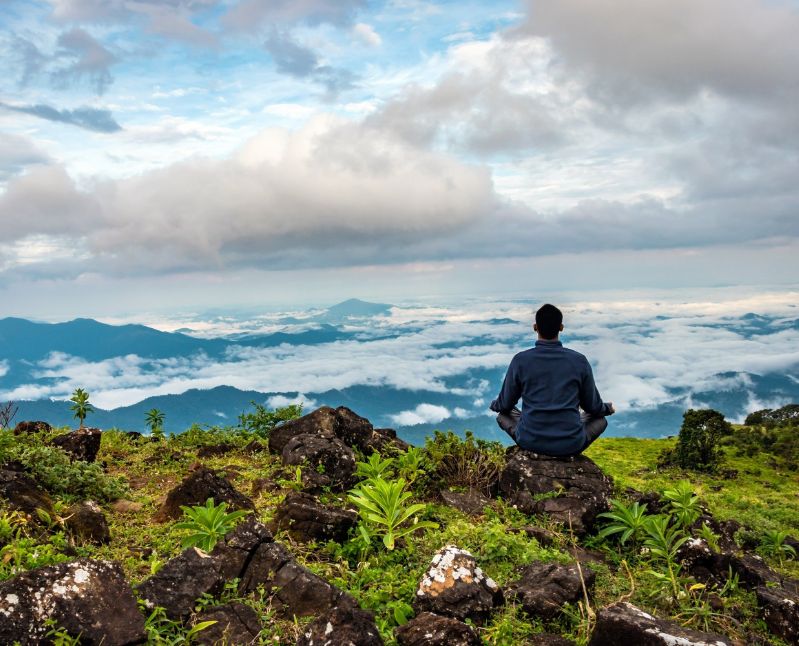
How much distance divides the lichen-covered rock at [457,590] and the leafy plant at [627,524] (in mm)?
3547

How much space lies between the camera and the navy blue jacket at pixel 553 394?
37.7ft

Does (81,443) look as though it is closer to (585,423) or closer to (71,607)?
(71,607)

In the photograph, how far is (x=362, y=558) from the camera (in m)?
8.24

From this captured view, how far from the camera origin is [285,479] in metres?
11.7

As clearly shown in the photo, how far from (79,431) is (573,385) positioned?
1097cm

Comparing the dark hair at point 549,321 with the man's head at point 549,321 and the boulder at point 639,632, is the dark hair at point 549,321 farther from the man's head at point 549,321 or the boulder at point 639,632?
the boulder at point 639,632

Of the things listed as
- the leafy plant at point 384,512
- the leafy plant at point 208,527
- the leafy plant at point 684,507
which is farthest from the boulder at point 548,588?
the leafy plant at point 208,527

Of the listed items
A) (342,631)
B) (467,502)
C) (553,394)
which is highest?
(553,394)

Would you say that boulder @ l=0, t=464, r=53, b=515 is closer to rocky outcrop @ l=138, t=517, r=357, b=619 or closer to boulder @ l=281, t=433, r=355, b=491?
rocky outcrop @ l=138, t=517, r=357, b=619

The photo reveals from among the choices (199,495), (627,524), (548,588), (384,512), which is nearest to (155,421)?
(199,495)

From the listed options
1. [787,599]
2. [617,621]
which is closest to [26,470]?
[617,621]

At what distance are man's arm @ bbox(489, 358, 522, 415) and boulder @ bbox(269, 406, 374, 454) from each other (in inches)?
139

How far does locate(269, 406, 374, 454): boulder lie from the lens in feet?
46.8

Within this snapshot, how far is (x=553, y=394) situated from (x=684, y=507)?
9.80 ft
